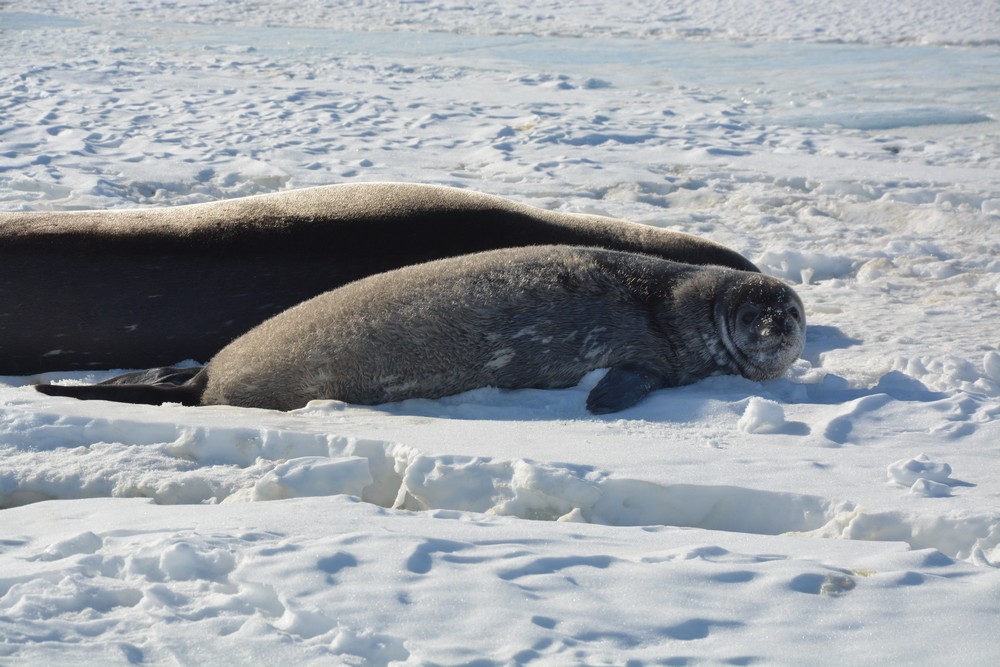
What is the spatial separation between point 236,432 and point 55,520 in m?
0.75

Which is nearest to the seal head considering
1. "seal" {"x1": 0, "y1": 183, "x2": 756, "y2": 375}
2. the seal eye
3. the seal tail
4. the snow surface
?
the seal eye

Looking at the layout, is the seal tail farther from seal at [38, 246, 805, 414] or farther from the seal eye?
the seal eye

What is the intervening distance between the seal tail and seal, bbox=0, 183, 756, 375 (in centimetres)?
62

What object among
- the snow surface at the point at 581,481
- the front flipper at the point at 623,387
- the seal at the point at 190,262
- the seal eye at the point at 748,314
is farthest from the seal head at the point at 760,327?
the seal at the point at 190,262

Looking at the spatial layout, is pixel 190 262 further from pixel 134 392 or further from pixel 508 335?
pixel 508 335

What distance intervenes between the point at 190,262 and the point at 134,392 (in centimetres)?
99

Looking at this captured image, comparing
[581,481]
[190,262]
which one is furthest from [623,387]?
[190,262]

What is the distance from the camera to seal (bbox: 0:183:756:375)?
16.0 ft

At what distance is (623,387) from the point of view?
165 inches

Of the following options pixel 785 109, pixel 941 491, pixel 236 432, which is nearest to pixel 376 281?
pixel 236 432

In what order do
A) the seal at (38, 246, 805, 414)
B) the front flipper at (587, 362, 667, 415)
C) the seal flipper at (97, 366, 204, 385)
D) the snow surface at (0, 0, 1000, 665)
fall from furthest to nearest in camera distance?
the seal flipper at (97, 366, 204, 385) < the seal at (38, 246, 805, 414) < the front flipper at (587, 362, 667, 415) < the snow surface at (0, 0, 1000, 665)

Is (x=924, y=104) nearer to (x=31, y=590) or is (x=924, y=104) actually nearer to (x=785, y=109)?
(x=785, y=109)

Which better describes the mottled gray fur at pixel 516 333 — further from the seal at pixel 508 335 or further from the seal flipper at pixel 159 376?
the seal flipper at pixel 159 376

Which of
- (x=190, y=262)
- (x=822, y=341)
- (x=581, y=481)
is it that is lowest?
(x=822, y=341)
